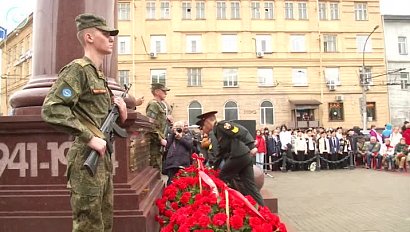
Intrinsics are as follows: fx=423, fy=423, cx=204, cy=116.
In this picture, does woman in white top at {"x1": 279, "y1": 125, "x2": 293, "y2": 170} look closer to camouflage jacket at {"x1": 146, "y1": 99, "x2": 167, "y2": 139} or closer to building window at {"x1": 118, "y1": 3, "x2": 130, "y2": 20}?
camouflage jacket at {"x1": 146, "y1": 99, "x2": 167, "y2": 139}

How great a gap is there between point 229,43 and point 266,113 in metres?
6.92

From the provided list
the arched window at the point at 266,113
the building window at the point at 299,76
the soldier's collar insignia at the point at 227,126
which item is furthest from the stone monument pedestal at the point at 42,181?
the building window at the point at 299,76

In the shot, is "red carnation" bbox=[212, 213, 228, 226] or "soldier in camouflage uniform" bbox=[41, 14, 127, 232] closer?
"soldier in camouflage uniform" bbox=[41, 14, 127, 232]

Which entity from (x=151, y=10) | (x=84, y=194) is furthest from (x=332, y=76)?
(x=84, y=194)

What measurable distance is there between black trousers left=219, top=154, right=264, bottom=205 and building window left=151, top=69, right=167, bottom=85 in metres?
30.3

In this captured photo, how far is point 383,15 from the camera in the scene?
4000cm

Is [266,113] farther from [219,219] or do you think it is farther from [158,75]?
[219,219]

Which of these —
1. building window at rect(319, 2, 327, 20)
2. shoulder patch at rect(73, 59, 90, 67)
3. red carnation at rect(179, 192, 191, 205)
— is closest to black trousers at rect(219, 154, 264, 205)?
red carnation at rect(179, 192, 191, 205)

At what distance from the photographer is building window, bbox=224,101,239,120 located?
118 ft

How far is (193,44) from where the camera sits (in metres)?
36.8

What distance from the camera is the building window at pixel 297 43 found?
3766cm

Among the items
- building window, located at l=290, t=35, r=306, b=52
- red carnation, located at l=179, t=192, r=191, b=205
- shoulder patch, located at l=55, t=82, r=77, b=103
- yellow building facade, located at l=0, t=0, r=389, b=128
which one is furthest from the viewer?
building window, located at l=290, t=35, r=306, b=52

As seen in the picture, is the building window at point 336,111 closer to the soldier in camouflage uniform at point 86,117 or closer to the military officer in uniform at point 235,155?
the military officer in uniform at point 235,155

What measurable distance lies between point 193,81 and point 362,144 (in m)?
19.6
